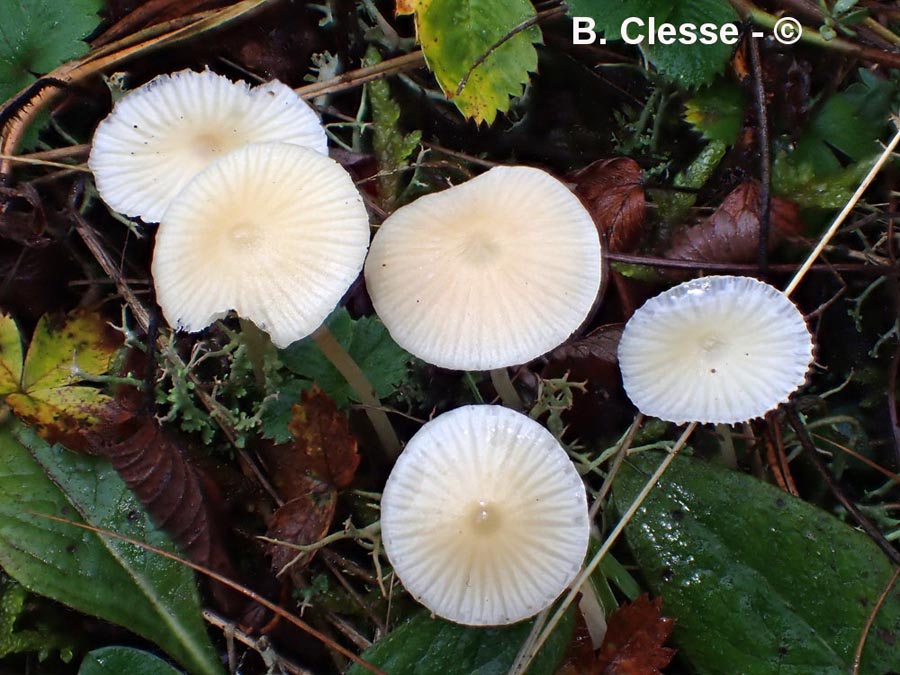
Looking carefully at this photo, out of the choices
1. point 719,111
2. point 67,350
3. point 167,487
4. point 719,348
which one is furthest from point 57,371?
point 719,111

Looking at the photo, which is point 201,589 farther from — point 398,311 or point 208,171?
point 208,171

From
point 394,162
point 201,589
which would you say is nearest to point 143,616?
point 201,589

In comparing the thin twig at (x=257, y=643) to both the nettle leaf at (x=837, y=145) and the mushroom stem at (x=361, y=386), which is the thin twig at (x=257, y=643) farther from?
the nettle leaf at (x=837, y=145)

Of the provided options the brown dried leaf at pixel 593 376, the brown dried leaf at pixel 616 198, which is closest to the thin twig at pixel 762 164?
the brown dried leaf at pixel 616 198

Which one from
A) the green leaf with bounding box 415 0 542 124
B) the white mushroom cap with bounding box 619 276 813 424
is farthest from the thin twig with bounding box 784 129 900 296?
the green leaf with bounding box 415 0 542 124

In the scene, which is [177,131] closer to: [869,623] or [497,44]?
[497,44]

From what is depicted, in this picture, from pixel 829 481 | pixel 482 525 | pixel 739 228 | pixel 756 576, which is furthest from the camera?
pixel 739 228

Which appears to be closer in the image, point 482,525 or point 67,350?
point 482,525

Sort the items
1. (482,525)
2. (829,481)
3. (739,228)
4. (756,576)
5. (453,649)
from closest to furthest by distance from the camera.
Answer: (482,525) → (453,649) → (756,576) → (829,481) → (739,228)

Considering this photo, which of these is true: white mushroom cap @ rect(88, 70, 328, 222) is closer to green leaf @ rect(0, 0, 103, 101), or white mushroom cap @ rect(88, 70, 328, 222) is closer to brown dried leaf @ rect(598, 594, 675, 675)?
green leaf @ rect(0, 0, 103, 101)
